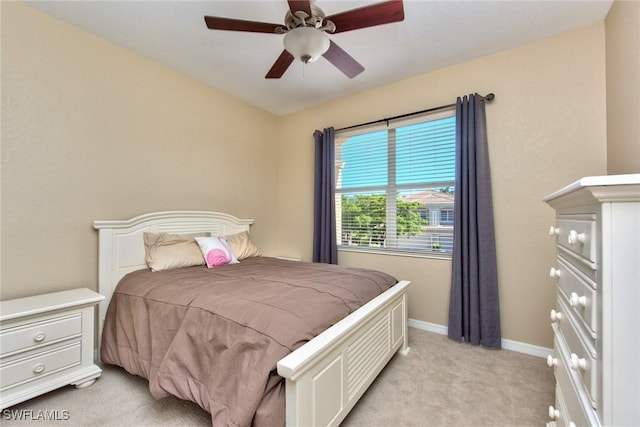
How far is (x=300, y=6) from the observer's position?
5.03 feet

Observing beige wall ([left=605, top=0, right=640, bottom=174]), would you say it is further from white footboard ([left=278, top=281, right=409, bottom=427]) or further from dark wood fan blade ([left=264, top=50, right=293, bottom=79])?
dark wood fan blade ([left=264, top=50, right=293, bottom=79])

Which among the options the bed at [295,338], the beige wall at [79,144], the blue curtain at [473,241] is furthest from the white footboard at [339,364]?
the beige wall at [79,144]

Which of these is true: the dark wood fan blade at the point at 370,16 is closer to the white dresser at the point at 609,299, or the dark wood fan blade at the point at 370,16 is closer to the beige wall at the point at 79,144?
the white dresser at the point at 609,299

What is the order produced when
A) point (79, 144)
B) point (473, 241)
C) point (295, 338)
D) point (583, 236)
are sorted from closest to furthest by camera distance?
point (583, 236)
point (295, 338)
point (79, 144)
point (473, 241)

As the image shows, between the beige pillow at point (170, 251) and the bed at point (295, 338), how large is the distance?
8 centimetres

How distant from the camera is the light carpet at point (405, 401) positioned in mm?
1599

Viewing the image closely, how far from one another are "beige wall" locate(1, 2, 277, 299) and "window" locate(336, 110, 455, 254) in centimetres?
169

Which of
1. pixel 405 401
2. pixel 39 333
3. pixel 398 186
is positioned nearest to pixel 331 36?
pixel 398 186

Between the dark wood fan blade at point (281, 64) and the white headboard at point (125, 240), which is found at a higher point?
the dark wood fan blade at point (281, 64)

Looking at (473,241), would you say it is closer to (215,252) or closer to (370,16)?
(370,16)

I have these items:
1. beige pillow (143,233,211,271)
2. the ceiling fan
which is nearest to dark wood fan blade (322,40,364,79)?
the ceiling fan

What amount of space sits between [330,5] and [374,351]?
241cm

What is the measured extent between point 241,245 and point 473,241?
2338 millimetres

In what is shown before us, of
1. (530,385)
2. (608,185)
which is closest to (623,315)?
(608,185)
